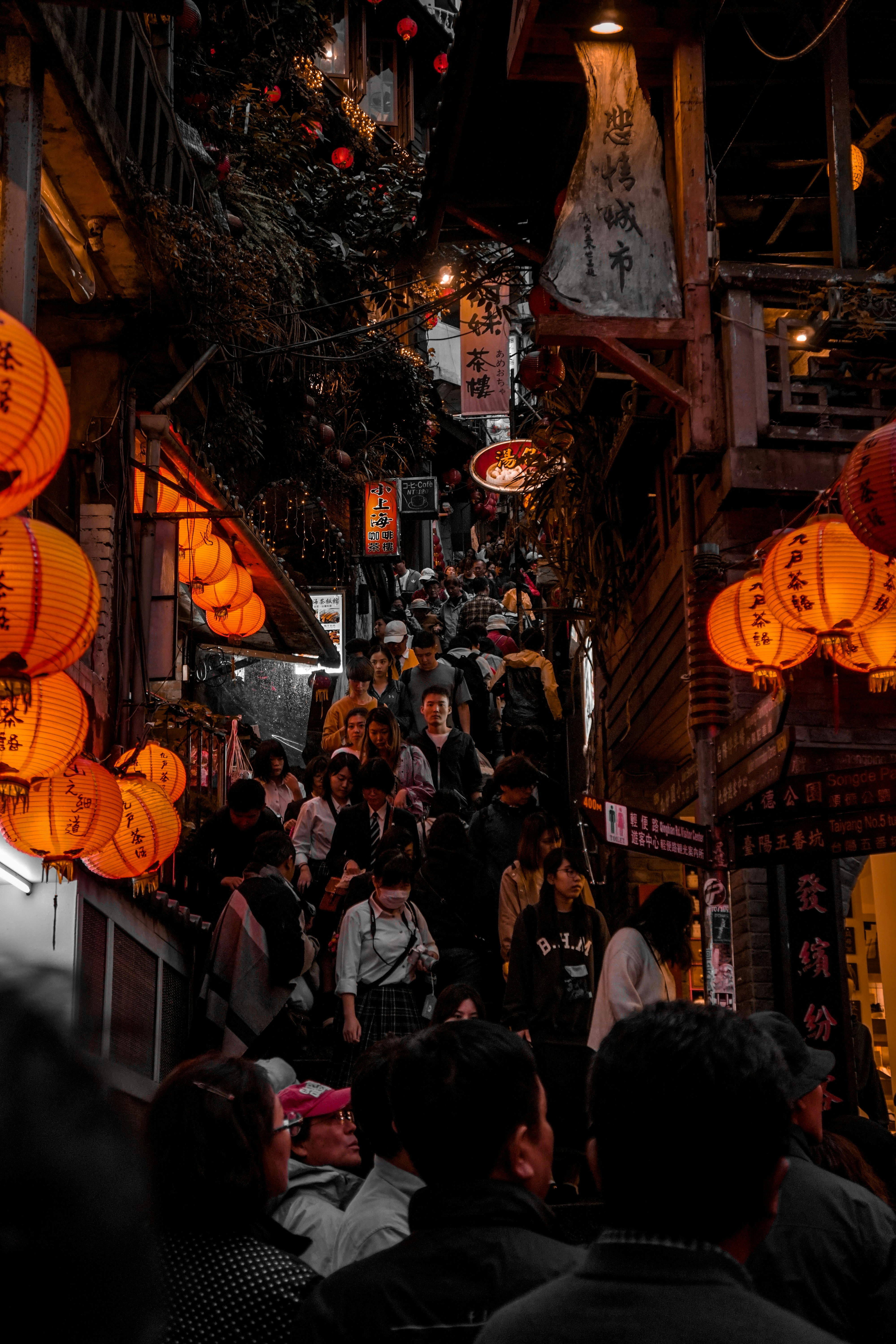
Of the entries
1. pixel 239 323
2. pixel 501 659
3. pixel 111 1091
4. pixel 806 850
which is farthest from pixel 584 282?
pixel 501 659

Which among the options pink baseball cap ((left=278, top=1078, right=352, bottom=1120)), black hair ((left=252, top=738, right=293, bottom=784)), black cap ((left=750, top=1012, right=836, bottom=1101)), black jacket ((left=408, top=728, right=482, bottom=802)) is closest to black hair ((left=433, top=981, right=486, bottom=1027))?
pink baseball cap ((left=278, top=1078, right=352, bottom=1120))

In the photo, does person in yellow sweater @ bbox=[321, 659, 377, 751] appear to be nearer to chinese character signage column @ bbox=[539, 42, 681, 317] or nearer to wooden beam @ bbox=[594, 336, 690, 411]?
wooden beam @ bbox=[594, 336, 690, 411]

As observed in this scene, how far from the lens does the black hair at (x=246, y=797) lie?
438 inches

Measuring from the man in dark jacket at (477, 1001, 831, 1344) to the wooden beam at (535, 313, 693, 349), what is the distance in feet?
27.1

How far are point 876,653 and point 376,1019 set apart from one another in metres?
4.39

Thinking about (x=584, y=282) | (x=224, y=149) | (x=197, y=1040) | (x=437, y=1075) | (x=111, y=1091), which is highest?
(x=224, y=149)

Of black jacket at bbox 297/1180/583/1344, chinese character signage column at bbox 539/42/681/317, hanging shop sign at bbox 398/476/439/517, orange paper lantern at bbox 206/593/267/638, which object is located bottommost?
black jacket at bbox 297/1180/583/1344

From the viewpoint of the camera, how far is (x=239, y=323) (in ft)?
39.4

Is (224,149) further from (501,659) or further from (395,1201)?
(395,1201)

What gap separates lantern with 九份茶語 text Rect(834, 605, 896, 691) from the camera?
7.89 meters

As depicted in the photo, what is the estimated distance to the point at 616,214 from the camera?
404 inches

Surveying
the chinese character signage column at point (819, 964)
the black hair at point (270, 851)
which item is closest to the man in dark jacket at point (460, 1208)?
the chinese character signage column at point (819, 964)

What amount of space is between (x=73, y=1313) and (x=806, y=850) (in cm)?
661

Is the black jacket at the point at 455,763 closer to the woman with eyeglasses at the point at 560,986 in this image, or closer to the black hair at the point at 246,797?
the black hair at the point at 246,797
